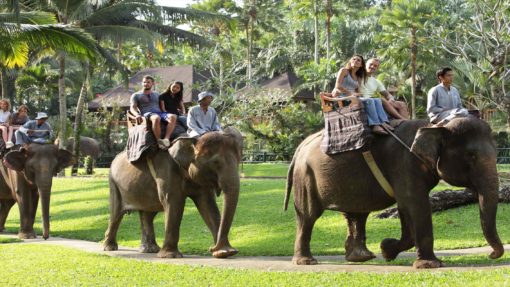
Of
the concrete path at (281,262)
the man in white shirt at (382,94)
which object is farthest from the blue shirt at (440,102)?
the concrete path at (281,262)

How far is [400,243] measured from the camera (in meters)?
10.0

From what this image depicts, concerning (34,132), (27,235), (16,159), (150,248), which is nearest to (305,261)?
(150,248)

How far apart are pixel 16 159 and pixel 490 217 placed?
976cm

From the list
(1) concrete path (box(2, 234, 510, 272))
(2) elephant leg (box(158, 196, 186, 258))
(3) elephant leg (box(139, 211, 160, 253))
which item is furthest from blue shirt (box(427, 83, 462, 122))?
(3) elephant leg (box(139, 211, 160, 253))

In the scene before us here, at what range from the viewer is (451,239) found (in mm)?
12578

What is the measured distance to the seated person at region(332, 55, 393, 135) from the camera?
9625mm

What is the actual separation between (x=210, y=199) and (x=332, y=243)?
2368 mm

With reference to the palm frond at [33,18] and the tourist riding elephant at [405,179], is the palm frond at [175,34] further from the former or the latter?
the tourist riding elephant at [405,179]

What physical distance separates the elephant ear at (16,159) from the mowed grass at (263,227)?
1928 millimetres

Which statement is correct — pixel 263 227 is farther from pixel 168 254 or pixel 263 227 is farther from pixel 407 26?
pixel 407 26

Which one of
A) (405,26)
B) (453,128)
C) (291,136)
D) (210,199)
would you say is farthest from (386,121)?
(291,136)

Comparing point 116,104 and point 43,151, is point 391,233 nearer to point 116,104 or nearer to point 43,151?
point 43,151

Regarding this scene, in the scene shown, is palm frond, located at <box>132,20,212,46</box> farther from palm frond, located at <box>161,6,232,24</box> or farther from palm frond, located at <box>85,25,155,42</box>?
palm frond, located at <box>85,25,155,42</box>

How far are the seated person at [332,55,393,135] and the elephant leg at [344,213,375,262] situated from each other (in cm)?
162
